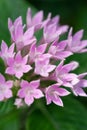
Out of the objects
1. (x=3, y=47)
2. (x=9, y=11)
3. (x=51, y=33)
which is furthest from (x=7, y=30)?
(x=3, y=47)

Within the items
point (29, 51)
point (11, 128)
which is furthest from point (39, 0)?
point (29, 51)

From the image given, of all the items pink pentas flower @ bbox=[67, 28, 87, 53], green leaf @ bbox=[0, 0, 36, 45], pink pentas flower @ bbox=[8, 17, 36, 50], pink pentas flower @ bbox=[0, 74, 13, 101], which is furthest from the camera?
green leaf @ bbox=[0, 0, 36, 45]

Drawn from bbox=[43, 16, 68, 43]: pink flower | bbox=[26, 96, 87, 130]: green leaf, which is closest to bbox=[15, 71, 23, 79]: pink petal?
bbox=[43, 16, 68, 43]: pink flower

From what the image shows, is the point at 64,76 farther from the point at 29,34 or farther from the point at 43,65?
the point at 29,34

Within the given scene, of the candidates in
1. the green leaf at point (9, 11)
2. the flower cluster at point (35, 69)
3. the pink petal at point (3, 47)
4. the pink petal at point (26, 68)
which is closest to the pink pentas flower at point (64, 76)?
the flower cluster at point (35, 69)

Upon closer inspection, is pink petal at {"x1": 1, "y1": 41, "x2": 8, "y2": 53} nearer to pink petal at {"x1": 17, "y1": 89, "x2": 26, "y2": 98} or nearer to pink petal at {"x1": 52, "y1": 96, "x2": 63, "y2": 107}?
pink petal at {"x1": 17, "y1": 89, "x2": 26, "y2": 98}

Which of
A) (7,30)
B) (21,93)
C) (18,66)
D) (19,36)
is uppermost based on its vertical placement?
(7,30)

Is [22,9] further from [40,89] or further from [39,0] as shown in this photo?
[40,89]
